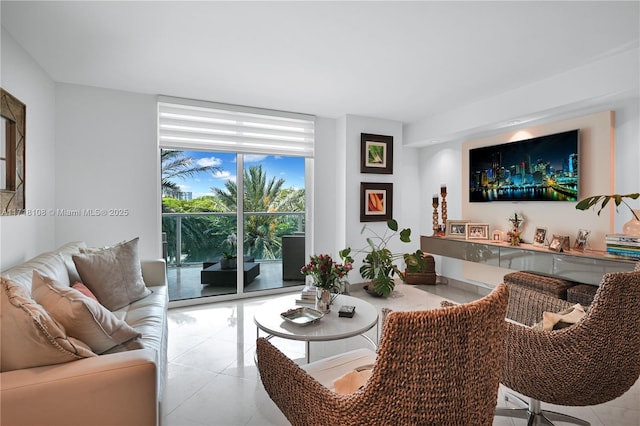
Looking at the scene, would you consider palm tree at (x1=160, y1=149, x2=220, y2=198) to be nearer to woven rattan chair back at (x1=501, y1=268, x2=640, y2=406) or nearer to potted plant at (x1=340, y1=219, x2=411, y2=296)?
potted plant at (x1=340, y1=219, x2=411, y2=296)

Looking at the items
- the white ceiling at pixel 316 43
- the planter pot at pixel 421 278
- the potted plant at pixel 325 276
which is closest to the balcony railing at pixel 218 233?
the white ceiling at pixel 316 43

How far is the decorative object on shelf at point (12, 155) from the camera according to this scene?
7.34 feet

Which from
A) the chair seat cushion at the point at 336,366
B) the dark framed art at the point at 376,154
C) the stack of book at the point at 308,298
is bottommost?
the chair seat cushion at the point at 336,366

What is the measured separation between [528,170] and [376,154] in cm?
187

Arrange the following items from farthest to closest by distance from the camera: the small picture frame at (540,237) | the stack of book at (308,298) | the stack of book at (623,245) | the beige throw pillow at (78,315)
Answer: the small picture frame at (540,237) → the stack of book at (623,245) → the stack of book at (308,298) → the beige throw pillow at (78,315)

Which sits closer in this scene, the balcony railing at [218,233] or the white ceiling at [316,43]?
the white ceiling at [316,43]

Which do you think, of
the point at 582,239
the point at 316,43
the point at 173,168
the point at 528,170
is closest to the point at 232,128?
the point at 173,168

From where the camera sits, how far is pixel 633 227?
2881 mm

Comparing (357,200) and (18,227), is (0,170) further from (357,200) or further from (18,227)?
(357,200)

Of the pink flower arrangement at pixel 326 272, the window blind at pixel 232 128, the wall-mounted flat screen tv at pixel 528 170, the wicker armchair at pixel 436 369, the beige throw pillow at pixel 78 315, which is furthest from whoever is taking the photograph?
the window blind at pixel 232 128

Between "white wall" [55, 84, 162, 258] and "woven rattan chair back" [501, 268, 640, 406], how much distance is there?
11.8 feet

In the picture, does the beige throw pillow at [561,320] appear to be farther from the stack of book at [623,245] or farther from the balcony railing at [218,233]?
the balcony railing at [218,233]

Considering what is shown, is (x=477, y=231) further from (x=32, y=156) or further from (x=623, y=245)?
(x=32, y=156)

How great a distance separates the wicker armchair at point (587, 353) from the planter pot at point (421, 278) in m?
3.44
